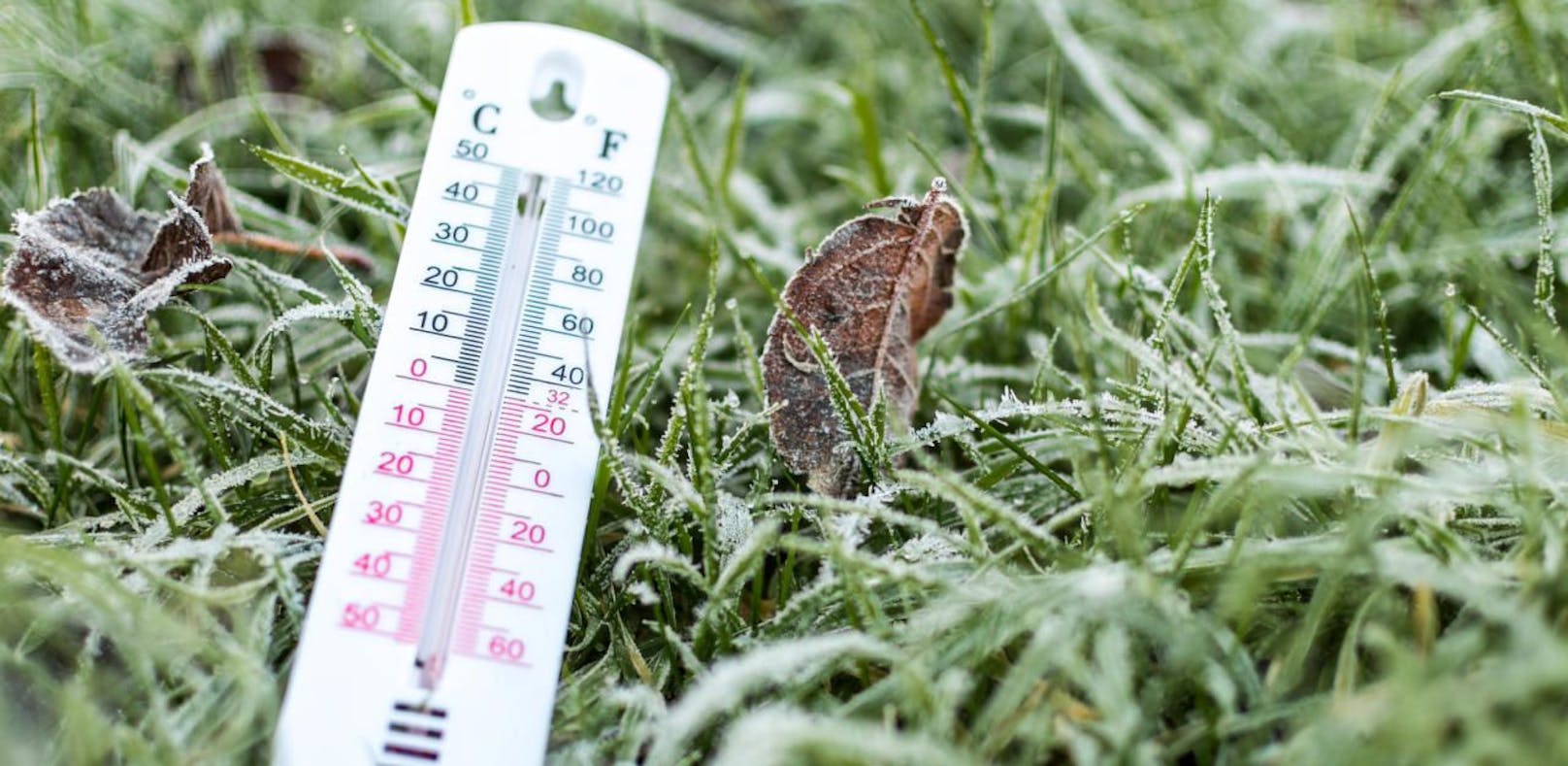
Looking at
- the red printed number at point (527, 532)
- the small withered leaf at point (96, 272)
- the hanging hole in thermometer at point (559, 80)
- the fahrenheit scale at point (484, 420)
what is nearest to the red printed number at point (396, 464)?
the fahrenheit scale at point (484, 420)

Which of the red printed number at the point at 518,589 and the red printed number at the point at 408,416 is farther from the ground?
the red printed number at the point at 408,416

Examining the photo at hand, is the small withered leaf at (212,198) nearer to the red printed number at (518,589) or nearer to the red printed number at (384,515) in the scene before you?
the red printed number at (384,515)

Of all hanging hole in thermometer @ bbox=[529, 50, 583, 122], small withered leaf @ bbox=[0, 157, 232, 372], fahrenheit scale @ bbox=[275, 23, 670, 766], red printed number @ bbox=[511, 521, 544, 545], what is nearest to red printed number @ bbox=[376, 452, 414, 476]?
fahrenheit scale @ bbox=[275, 23, 670, 766]

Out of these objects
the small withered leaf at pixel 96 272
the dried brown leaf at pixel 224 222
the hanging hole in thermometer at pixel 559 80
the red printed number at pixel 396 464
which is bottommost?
the red printed number at pixel 396 464

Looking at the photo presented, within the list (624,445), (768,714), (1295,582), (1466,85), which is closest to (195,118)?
(624,445)

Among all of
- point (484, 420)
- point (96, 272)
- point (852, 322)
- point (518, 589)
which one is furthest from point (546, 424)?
point (96, 272)

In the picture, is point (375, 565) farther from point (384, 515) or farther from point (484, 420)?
point (484, 420)
